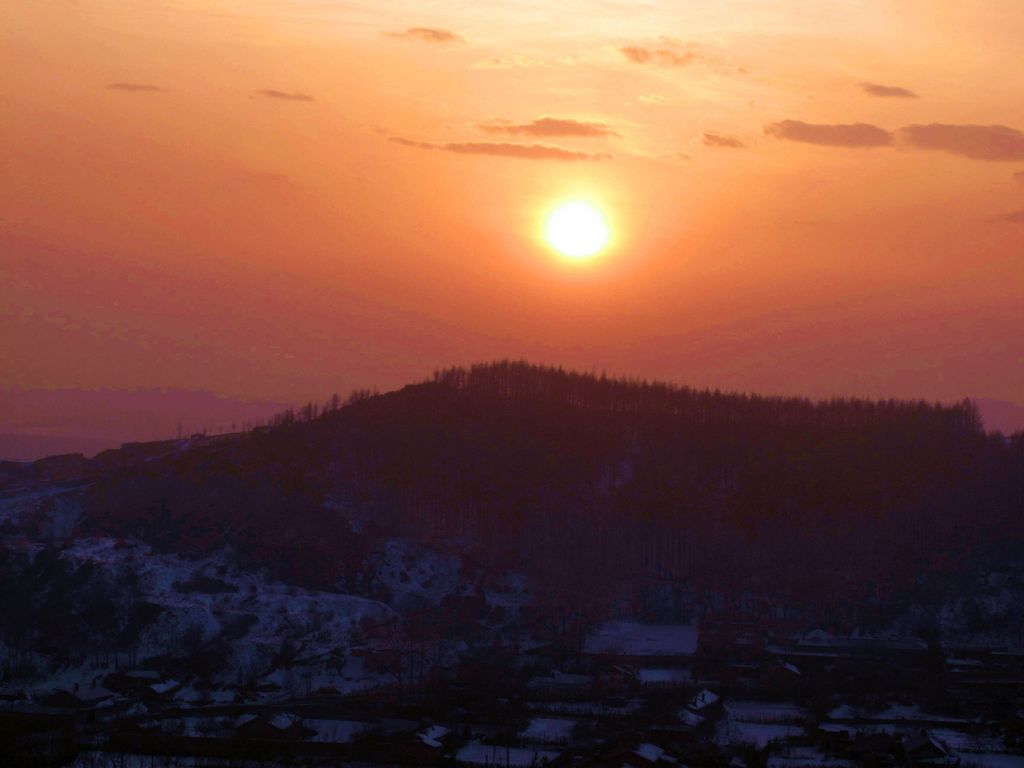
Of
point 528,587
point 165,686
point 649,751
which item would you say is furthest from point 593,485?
point 649,751

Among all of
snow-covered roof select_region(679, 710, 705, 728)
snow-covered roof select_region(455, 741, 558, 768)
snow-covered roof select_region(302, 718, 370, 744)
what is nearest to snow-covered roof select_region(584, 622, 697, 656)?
snow-covered roof select_region(679, 710, 705, 728)

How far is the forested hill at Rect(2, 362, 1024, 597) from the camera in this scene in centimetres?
5419

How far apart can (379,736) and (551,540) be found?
19418 mm

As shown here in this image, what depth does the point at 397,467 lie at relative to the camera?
5775cm

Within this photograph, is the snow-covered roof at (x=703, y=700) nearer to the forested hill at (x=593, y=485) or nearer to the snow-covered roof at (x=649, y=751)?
the snow-covered roof at (x=649, y=751)

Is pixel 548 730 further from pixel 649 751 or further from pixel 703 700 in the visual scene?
pixel 703 700

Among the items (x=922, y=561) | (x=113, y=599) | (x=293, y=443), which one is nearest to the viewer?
(x=113, y=599)

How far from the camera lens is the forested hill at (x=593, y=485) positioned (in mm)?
54188

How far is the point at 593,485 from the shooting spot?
5941cm

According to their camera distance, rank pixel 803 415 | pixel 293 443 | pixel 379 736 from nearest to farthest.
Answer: pixel 379 736 < pixel 293 443 < pixel 803 415

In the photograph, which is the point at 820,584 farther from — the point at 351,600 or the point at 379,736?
the point at 379,736

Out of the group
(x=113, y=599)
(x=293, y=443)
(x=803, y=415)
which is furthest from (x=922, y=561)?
(x=113, y=599)

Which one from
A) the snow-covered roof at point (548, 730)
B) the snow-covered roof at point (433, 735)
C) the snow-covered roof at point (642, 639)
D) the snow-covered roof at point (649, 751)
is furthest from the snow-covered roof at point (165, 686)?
the snow-covered roof at point (649, 751)

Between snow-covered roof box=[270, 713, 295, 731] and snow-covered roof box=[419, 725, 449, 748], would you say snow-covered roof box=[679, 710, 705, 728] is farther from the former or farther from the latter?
snow-covered roof box=[270, 713, 295, 731]
